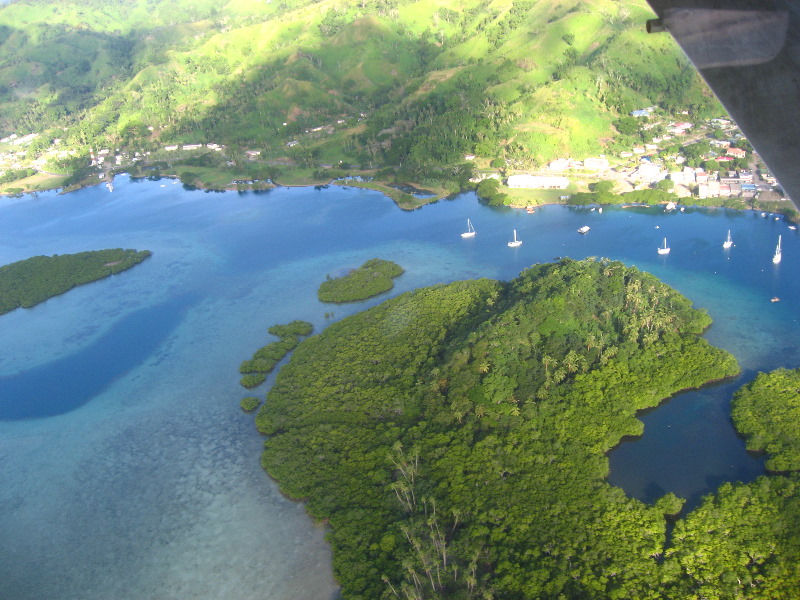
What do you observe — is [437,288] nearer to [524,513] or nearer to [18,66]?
[524,513]

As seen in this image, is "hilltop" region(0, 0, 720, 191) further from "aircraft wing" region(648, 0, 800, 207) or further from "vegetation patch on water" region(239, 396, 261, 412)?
"aircraft wing" region(648, 0, 800, 207)

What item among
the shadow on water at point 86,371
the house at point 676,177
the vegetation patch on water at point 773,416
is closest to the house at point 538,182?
the house at point 676,177

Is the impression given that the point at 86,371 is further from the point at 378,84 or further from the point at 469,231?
the point at 378,84

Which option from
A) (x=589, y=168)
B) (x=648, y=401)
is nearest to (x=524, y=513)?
(x=648, y=401)

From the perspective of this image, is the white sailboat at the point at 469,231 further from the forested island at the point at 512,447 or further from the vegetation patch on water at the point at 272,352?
the vegetation patch on water at the point at 272,352

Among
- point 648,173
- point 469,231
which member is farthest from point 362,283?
point 648,173

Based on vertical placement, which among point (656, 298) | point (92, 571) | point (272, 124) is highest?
point (272, 124)
